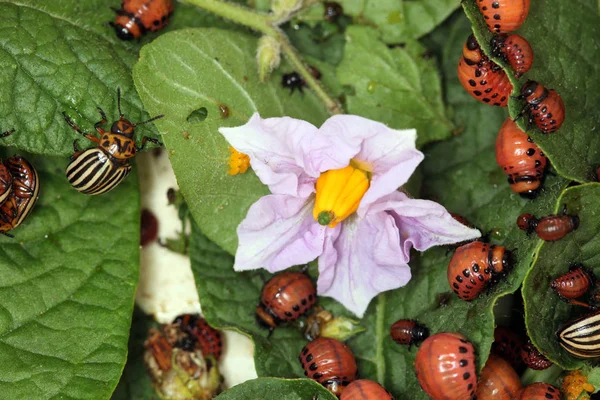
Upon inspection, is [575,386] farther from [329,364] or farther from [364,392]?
Result: [329,364]

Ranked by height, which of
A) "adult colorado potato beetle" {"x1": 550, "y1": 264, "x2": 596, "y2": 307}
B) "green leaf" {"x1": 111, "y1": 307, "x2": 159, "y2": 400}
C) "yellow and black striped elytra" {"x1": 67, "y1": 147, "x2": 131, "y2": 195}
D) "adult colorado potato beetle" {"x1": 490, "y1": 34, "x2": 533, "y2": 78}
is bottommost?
"green leaf" {"x1": 111, "y1": 307, "x2": 159, "y2": 400}

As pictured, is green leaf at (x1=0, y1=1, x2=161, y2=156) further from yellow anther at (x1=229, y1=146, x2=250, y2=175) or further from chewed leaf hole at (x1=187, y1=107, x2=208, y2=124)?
yellow anther at (x1=229, y1=146, x2=250, y2=175)

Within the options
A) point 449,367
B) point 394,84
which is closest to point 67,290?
point 449,367

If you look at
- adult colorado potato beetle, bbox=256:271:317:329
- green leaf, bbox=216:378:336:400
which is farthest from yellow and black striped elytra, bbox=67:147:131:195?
green leaf, bbox=216:378:336:400

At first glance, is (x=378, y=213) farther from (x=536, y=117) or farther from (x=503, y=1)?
(x=503, y=1)

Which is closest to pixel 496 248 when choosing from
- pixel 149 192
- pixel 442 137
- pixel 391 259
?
pixel 391 259
